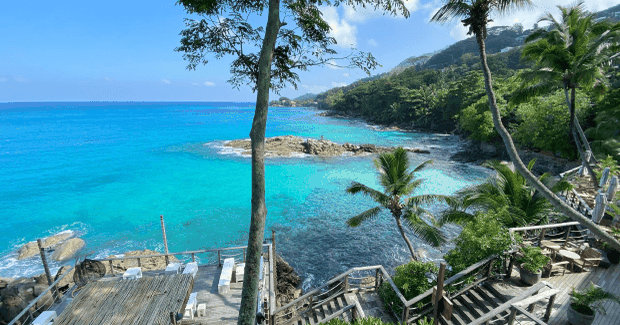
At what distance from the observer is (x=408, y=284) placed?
8.78m

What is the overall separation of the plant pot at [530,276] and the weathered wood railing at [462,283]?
720 mm

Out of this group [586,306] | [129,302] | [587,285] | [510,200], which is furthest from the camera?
[510,200]

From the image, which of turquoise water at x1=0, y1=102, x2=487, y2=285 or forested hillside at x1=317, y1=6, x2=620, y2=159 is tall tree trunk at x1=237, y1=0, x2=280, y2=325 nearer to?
turquoise water at x1=0, y1=102, x2=487, y2=285

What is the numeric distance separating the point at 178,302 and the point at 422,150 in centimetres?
4014

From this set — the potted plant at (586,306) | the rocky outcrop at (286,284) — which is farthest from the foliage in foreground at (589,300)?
the rocky outcrop at (286,284)

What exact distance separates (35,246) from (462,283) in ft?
79.6

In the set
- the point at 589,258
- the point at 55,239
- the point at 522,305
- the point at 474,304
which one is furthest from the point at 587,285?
the point at 55,239

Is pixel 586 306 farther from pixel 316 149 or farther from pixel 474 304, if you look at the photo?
pixel 316 149

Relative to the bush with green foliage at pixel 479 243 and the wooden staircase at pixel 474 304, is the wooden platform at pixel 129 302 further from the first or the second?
the bush with green foliage at pixel 479 243

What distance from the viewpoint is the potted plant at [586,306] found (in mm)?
6094

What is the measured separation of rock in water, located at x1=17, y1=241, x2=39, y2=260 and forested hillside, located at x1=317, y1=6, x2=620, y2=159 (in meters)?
28.4

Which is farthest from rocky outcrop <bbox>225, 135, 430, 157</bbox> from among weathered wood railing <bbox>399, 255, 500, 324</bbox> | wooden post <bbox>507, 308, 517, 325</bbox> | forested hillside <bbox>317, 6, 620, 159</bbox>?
wooden post <bbox>507, 308, 517, 325</bbox>

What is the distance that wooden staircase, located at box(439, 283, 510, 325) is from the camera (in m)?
7.22

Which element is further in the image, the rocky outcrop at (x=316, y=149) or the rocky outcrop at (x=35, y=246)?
the rocky outcrop at (x=316, y=149)
